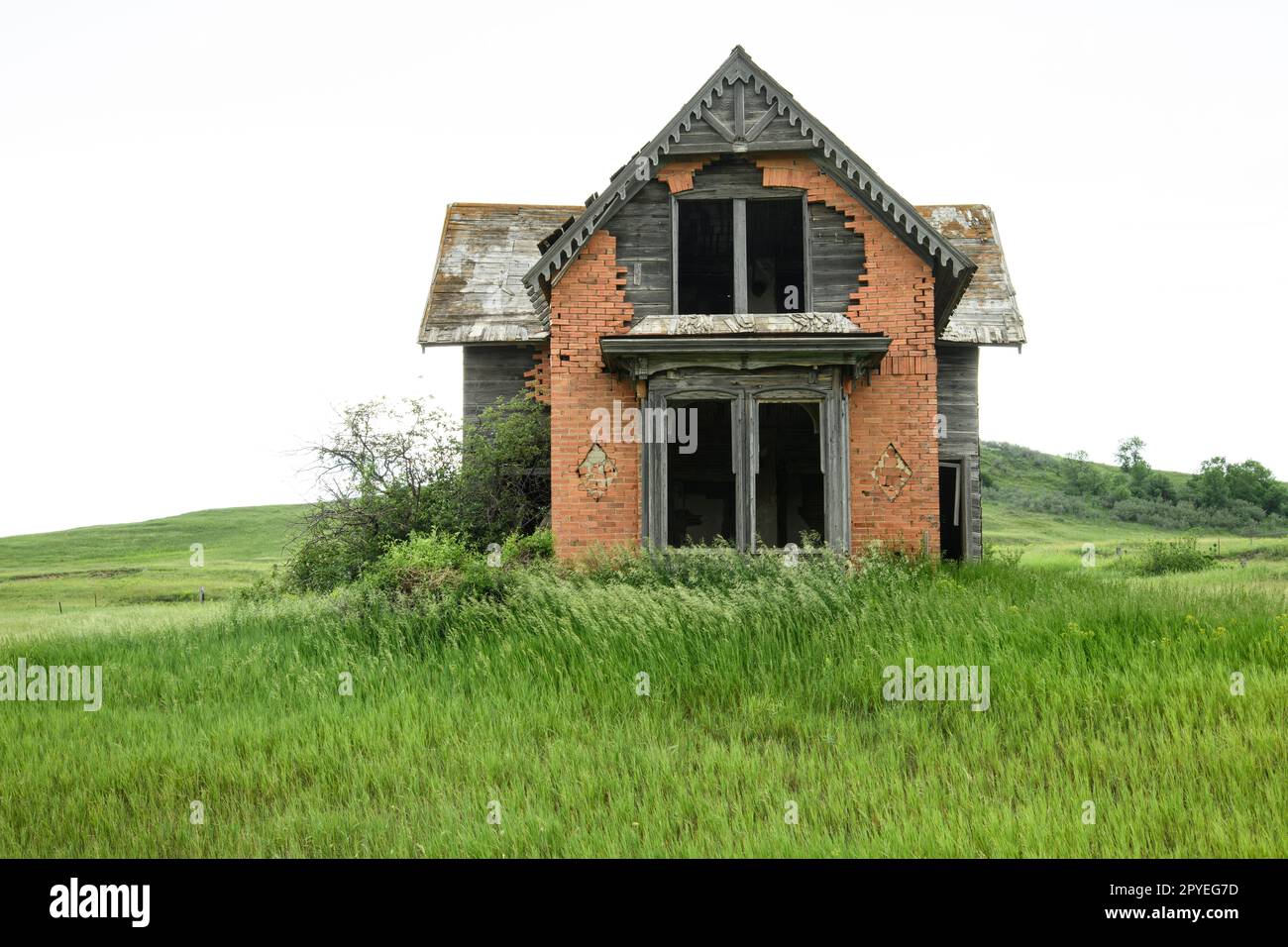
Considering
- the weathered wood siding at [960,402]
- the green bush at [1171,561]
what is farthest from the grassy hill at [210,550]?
the weathered wood siding at [960,402]

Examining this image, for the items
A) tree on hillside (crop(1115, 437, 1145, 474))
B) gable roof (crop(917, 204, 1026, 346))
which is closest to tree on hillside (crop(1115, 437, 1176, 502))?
tree on hillside (crop(1115, 437, 1145, 474))

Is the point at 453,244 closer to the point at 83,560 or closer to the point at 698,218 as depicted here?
the point at 698,218

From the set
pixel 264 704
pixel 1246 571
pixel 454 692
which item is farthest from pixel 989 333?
pixel 264 704

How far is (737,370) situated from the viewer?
1285 centimetres

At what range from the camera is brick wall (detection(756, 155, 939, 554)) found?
518 inches

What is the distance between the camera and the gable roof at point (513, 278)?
17.2m

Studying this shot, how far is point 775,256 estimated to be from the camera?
17.3 metres

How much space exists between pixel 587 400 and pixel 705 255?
589 cm

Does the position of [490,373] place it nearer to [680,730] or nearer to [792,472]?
[792,472]

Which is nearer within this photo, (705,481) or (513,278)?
(705,481)

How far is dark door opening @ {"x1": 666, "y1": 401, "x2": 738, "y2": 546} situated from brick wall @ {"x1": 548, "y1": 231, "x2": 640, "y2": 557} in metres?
4.26

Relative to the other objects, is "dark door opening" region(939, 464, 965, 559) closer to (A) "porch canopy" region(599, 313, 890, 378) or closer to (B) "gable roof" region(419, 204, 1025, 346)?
(B) "gable roof" region(419, 204, 1025, 346)

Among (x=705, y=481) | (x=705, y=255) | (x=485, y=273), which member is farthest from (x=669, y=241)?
(x=485, y=273)

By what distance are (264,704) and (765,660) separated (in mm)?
4842
